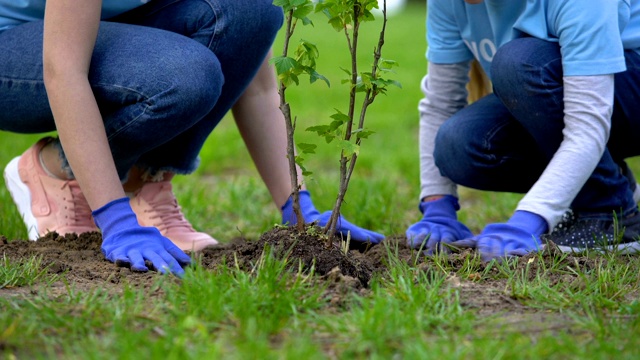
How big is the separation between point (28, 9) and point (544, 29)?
1594 millimetres

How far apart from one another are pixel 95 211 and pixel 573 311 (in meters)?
1.27

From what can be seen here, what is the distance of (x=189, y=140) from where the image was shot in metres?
2.78

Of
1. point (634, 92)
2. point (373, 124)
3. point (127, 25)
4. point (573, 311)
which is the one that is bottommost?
point (373, 124)

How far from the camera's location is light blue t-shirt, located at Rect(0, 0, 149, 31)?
249 cm

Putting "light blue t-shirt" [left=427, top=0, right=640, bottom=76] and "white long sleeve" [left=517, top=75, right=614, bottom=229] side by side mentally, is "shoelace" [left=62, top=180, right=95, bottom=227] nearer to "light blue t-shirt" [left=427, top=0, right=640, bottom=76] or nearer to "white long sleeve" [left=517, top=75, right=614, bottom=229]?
"light blue t-shirt" [left=427, top=0, right=640, bottom=76]

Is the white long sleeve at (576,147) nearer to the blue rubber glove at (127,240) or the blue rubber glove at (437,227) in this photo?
the blue rubber glove at (437,227)

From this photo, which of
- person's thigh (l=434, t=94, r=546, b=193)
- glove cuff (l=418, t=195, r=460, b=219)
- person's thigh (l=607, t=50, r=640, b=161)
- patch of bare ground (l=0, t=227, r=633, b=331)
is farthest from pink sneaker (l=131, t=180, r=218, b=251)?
person's thigh (l=607, t=50, r=640, b=161)

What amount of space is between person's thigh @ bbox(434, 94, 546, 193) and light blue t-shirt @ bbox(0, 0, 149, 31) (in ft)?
3.63

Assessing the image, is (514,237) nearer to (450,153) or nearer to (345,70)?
(450,153)

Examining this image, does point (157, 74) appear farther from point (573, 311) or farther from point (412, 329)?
point (573, 311)

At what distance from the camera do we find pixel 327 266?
2018 mm

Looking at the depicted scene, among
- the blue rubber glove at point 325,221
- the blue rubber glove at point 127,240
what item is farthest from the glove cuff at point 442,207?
the blue rubber glove at point 127,240

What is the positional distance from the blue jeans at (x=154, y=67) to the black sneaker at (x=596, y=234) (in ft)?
3.64

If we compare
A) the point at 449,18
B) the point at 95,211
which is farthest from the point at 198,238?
the point at 449,18
